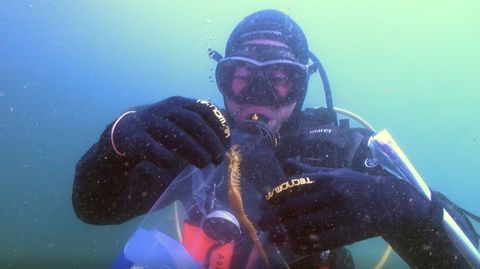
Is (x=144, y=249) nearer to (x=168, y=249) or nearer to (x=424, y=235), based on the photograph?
(x=168, y=249)

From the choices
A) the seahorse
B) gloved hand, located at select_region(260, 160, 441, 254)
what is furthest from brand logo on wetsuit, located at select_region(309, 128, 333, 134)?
the seahorse

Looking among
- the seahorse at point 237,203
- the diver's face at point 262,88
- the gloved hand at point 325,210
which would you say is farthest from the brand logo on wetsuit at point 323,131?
the seahorse at point 237,203

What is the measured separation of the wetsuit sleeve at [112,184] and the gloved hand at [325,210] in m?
0.63

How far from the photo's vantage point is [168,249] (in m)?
1.76

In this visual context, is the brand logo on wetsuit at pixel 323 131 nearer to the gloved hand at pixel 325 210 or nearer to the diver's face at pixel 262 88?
the diver's face at pixel 262 88

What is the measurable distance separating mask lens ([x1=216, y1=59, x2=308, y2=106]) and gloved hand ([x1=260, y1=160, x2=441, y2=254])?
1.79m

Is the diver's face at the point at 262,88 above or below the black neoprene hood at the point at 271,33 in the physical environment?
below

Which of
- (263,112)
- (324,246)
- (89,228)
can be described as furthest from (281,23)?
(89,228)

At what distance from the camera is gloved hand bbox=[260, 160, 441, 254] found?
1.78 m

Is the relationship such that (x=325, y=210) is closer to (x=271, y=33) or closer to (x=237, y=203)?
(x=237, y=203)

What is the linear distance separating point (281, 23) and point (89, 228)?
40.3ft

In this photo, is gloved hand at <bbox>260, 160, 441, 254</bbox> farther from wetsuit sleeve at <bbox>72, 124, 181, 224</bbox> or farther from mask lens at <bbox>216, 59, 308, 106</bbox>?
mask lens at <bbox>216, 59, 308, 106</bbox>

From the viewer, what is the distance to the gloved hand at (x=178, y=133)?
178 centimetres

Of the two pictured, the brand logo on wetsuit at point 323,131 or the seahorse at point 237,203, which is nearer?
the seahorse at point 237,203
